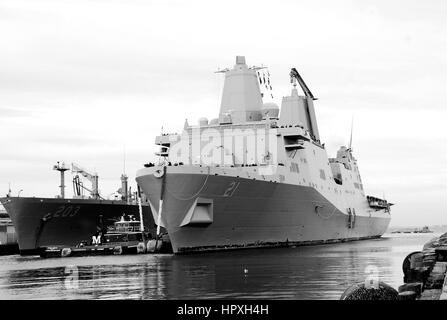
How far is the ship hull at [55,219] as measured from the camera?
44.9m

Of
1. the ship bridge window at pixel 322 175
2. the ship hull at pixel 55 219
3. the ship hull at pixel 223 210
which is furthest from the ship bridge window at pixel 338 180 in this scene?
the ship hull at pixel 55 219

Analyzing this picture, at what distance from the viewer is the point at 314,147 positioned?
141 ft

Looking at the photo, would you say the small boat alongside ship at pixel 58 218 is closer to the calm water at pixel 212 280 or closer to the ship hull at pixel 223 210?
the ship hull at pixel 223 210

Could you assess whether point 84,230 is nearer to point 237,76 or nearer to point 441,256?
point 237,76

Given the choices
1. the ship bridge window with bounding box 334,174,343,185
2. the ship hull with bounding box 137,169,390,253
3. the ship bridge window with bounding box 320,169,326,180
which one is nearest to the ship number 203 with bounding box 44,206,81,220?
the ship hull with bounding box 137,169,390,253

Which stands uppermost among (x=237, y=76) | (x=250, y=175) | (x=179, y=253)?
(x=237, y=76)

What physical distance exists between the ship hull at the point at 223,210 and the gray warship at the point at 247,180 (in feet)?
0.17

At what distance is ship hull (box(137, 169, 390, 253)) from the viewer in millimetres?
30047

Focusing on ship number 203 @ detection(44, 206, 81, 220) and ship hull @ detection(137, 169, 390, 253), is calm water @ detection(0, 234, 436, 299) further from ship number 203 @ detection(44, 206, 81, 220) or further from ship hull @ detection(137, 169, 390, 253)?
ship number 203 @ detection(44, 206, 81, 220)

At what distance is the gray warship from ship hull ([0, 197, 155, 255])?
11.5m

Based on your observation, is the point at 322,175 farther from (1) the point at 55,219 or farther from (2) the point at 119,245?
(1) the point at 55,219

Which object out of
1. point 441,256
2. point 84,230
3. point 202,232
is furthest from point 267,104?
point 441,256

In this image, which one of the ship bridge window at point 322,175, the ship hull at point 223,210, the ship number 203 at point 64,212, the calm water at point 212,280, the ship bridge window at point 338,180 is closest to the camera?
the calm water at point 212,280
